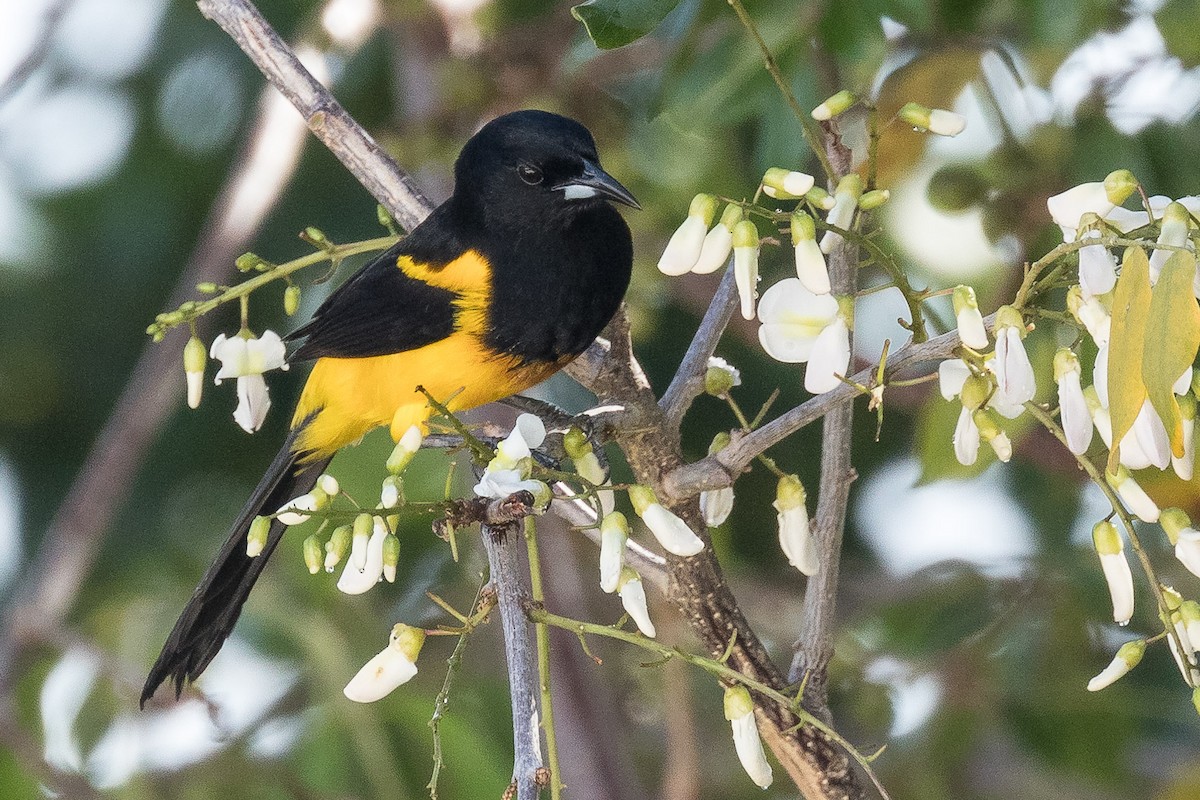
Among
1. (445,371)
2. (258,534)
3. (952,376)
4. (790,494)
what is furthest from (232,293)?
(952,376)

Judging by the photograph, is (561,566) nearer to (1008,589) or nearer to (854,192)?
(1008,589)

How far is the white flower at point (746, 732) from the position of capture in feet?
4.49

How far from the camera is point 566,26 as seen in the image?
9.53 feet

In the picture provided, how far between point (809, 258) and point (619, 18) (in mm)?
393

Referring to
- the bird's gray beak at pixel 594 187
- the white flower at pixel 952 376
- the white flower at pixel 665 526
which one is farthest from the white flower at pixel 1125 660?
the bird's gray beak at pixel 594 187

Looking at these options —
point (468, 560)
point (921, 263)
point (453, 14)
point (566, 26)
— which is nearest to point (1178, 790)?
point (921, 263)

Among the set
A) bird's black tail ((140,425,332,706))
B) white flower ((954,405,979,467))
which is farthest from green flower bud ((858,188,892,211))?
bird's black tail ((140,425,332,706))

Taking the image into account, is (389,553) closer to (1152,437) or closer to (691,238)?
(691,238)

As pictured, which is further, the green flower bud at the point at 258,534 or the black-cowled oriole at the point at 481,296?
the black-cowled oriole at the point at 481,296

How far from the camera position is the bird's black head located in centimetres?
210

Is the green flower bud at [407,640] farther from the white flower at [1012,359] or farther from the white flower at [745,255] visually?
the white flower at [1012,359]

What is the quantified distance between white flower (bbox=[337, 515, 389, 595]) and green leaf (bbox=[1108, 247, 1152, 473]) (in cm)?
71

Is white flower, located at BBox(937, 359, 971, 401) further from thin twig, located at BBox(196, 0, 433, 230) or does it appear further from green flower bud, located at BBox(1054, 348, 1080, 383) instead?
thin twig, located at BBox(196, 0, 433, 230)

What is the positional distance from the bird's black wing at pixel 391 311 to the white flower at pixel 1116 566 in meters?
1.10
